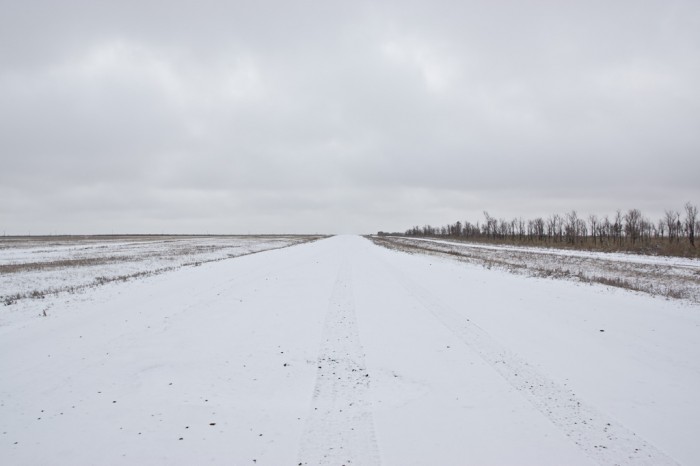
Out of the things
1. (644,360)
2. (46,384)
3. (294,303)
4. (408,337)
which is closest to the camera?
(46,384)

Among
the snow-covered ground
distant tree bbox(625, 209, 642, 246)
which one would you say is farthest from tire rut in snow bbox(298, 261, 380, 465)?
distant tree bbox(625, 209, 642, 246)

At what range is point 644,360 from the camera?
7793mm

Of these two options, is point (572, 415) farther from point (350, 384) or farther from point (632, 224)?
point (632, 224)

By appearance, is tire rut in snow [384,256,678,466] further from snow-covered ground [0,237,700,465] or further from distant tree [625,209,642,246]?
distant tree [625,209,642,246]

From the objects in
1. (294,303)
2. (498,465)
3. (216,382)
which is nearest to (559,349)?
(498,465)

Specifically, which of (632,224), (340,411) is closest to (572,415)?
(340,411)

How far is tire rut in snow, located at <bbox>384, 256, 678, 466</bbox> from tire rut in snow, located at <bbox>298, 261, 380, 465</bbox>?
96.8 inches

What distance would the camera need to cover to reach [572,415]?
5.28 m

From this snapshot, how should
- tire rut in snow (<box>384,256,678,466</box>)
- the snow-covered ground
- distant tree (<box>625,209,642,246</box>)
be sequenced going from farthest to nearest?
distant tree (<box>625,209,642,246</box>)
the snow-covered ground
tire rut in snow (<box>384,256,678,466</box>)

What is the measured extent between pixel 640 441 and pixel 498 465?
1.91 m

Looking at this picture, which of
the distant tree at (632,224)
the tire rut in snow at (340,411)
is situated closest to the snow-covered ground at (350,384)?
the tire rut in snow at (340,411)

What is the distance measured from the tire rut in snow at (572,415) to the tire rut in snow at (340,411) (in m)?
2.46

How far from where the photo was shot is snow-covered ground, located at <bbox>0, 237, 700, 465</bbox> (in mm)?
4543

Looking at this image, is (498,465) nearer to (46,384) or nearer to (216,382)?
(216,382)
